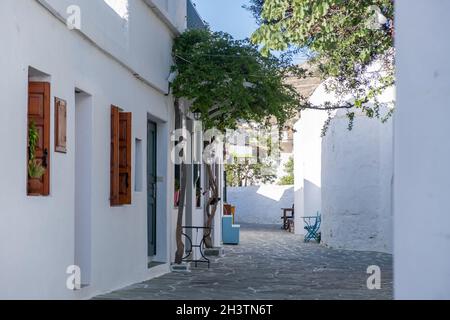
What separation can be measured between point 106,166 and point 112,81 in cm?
108

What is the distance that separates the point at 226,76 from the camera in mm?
12164

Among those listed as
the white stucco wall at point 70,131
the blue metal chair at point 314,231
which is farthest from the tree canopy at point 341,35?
the blue metal chair at point 314,231

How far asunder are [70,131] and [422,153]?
447 centimetres

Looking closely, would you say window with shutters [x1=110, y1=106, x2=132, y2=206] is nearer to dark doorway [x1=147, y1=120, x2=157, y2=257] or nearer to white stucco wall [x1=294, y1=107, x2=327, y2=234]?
dark doorway [x1=147, y1=120, x2=157, y2=257]

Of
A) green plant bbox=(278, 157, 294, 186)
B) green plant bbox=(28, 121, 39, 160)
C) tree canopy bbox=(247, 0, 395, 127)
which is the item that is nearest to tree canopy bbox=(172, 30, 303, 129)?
tree canopy bbox=(247, 0, 395, 127)

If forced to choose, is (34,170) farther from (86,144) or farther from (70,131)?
(86,144)

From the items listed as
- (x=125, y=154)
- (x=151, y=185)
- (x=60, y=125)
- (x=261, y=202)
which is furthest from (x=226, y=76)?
(x=261, y=202)

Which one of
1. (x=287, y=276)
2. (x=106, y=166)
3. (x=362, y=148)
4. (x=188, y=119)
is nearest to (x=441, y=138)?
(x=106, y=166)

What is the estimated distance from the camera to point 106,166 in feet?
29.6

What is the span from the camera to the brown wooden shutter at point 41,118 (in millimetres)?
6645

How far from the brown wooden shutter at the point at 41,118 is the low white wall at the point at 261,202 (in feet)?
83.0

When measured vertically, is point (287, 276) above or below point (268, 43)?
below

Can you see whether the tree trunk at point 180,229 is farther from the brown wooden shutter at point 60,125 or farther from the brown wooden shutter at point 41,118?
the brown wooden shutter at point 41,118

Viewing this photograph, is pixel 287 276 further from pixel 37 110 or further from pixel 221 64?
pixel 37 110
